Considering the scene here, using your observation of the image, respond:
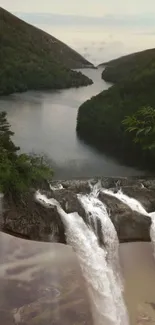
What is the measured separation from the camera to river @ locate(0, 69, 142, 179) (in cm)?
1488

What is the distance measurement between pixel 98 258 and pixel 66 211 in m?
1.56

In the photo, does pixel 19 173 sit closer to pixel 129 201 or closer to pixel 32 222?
pixel 32 222

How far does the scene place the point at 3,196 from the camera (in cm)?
1007

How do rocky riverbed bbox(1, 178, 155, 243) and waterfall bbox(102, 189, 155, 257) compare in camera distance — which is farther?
waterfall bbox(102, 189, 155, 257)

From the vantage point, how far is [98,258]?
9266 mm

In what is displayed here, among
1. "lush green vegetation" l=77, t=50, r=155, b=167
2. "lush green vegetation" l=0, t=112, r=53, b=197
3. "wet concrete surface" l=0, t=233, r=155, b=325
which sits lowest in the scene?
"wet concrete surface" l=0, t=233, r=155, b=325

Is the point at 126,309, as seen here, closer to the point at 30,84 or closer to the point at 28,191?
the point at 28,191

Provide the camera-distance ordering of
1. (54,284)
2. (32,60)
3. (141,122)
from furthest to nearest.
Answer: (32,60)
(54,284)
(141,122)

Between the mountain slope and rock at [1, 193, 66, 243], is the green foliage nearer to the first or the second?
rock at [1, 193, 66, 243]

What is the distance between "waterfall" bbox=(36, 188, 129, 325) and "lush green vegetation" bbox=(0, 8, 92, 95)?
7.49m

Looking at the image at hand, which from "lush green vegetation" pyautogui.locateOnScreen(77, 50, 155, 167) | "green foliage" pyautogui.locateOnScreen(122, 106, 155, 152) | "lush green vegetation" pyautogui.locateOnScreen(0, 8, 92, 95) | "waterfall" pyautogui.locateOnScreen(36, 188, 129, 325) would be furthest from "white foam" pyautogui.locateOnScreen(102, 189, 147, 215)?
"lush green vegetation" pyautogui.locateOnScreen(0, 8, 92, 95)

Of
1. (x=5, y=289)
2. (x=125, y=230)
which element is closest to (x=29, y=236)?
(x=5, y=289)

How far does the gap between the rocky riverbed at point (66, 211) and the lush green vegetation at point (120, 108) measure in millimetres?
4024

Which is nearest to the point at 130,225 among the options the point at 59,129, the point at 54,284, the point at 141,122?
the point at 54,284
